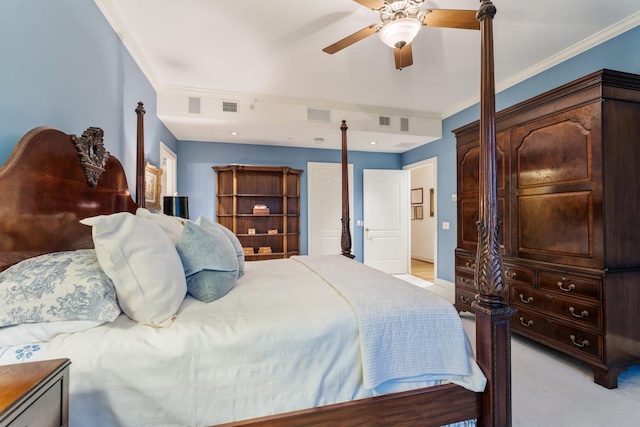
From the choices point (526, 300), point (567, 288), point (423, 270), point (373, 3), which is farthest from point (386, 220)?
point (373, 3)

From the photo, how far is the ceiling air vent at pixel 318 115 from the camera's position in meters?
4.13

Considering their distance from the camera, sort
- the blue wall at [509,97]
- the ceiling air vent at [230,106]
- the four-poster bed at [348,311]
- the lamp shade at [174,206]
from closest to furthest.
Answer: the four-poster bed at [348,311], the blue wall at [509,97], the lamp shade at [174,206], the ceiling air vent at [230,106]

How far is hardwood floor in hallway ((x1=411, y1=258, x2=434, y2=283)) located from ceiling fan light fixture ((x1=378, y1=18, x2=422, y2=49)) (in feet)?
13.9

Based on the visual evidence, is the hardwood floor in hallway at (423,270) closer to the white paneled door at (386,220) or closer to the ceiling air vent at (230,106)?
the white paneled door at (386,220)

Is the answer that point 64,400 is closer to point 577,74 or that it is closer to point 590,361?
point 590,361

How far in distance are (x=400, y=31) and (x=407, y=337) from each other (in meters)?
1.91

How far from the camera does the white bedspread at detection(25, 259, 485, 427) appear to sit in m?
1.01

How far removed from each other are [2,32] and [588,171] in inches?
136

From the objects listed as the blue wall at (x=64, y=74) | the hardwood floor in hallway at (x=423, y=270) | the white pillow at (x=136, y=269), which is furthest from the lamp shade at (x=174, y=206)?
the hardwood floor in hallway at (x=423, y=270)

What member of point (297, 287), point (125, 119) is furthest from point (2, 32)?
point (297, 287)

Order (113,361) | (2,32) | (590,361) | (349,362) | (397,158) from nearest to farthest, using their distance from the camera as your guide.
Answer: (113,361) → (349,362) → (2,32) → (590,361) → (397,158)

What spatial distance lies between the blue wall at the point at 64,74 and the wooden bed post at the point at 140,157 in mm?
100

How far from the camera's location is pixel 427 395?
125cm

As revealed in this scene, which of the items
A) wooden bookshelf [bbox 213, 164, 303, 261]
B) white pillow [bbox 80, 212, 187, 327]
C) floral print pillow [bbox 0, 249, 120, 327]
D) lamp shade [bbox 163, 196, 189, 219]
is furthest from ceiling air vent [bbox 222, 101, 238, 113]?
floral print pillow [bbox 0, 249, 120, 327]
